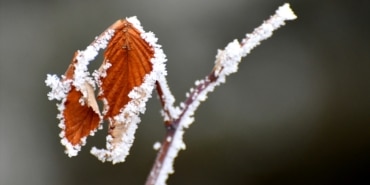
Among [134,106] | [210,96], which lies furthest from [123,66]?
[210,96]

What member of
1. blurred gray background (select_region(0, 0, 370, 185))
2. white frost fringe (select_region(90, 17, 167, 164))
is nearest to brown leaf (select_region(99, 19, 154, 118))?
white frost fringe (select_region(90, 17, 167, 164))

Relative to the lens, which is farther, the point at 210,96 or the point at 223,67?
the point at 210,96

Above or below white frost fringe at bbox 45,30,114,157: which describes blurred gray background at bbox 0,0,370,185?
above

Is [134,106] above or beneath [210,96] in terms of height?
beneath

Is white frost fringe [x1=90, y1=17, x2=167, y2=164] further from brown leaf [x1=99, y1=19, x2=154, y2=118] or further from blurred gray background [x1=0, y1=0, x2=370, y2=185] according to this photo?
blurred gray background [x1=0, y1=0, x2=370, y2=185]

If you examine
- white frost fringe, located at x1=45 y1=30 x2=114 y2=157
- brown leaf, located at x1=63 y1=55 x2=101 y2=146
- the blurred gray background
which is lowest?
brown leaf, located at x1=63 y1=55 x2=101 y2=146

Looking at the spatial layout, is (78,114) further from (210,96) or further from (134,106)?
(210,96)

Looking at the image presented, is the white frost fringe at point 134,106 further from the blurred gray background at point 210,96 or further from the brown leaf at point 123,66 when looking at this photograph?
the blurred gray background at point 210,96
